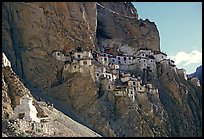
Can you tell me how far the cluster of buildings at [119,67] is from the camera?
53.2 m

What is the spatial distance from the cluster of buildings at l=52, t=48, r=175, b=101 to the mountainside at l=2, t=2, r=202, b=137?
12 centimetres

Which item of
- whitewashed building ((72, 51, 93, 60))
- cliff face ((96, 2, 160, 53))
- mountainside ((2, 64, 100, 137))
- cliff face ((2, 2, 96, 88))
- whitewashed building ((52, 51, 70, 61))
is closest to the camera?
mountainside ((2, 64, 100, 137))

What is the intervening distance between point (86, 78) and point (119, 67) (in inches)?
454

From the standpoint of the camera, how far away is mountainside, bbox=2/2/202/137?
50406 mm

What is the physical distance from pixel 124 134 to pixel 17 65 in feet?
46.6

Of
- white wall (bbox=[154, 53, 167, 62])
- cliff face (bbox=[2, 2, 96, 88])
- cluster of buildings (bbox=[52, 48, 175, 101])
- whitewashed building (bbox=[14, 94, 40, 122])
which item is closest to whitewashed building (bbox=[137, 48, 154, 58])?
cluster of buildings (bbox=[52, 48, 175, 101])

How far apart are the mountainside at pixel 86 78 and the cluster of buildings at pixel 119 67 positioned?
12 cm

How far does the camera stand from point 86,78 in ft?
171

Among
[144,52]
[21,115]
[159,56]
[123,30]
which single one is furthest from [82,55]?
[123,30]

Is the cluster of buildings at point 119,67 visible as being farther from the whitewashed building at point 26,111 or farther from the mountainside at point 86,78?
the whitewashed building at point 26,111

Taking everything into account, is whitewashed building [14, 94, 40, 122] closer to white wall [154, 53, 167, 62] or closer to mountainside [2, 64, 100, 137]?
mountainside [2, 64, 100, 137]

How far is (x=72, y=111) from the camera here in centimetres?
4966

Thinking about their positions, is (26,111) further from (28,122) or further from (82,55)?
(82,55)

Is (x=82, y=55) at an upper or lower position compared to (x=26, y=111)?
upper
